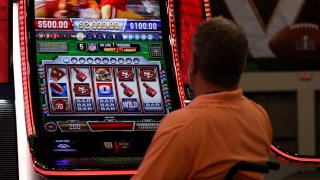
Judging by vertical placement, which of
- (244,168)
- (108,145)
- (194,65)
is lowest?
(108,145)

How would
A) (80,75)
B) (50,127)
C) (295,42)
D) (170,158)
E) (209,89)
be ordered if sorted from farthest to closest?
(295,42)
(80,75)
(50,127)
(209,89)
(170,158)

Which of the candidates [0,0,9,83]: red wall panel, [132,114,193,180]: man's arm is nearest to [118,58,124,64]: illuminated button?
[0,0,9,83]: red wall panel

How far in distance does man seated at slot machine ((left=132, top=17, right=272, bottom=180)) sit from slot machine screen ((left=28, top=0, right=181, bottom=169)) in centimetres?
120

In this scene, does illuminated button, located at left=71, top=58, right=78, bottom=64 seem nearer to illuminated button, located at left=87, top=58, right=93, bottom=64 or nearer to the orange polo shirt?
illuminated button, located at left=87, top=58, right=93, bottom=64

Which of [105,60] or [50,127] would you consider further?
[105,60]

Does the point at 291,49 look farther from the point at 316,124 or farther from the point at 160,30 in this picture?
the point at 160,30

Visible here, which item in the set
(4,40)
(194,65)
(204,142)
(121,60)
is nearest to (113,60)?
(121,60)

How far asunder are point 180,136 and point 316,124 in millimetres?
5443

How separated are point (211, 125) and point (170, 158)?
0.14 meters

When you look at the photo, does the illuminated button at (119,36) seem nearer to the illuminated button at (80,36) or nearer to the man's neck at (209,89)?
the illuminated button at (80,36)

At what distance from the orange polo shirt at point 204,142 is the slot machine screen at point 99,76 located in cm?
120

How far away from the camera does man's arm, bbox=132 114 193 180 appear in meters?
1.72

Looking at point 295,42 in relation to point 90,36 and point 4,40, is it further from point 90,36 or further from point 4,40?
point 4,40

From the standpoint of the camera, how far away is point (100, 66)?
3221 millimetres
